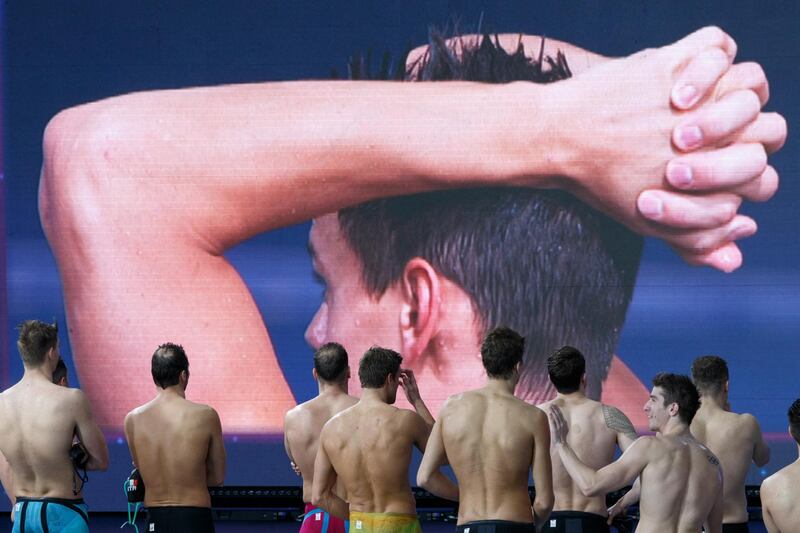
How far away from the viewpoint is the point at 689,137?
7480 mm

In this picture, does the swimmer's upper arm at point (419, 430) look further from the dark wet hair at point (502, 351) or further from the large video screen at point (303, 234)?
the large video screen at point (303, 234)

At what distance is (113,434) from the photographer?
303 inches

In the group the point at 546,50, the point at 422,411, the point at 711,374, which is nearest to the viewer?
the point at 422,411

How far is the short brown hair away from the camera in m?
4.79

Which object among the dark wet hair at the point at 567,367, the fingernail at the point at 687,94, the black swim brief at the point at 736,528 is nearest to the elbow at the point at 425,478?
the dark wet hair at the point at 567,367

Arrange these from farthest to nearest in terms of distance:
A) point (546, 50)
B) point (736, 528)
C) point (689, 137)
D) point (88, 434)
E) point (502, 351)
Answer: point (546, 50) < point (689, 137) < point (736, 528) < point (88, 434) < point (502, 351)

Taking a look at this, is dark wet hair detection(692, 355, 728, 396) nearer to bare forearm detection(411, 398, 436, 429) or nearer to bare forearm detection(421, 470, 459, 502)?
bare forearm detection(411, 398, 436, 429)

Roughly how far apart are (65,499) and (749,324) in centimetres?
438

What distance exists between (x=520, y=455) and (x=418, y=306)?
11.0 feet

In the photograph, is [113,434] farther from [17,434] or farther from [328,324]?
[17,434]

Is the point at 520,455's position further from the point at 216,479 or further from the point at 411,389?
the point at 216,479

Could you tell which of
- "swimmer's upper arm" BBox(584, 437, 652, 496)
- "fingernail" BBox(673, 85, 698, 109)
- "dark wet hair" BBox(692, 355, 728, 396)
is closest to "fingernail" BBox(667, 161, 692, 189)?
"fingernail" BBox(673, 85, 698, 109)

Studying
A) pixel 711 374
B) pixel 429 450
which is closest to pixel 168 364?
pixel 429 450

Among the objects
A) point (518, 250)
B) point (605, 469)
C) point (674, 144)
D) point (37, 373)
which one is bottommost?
point (605, 469)
